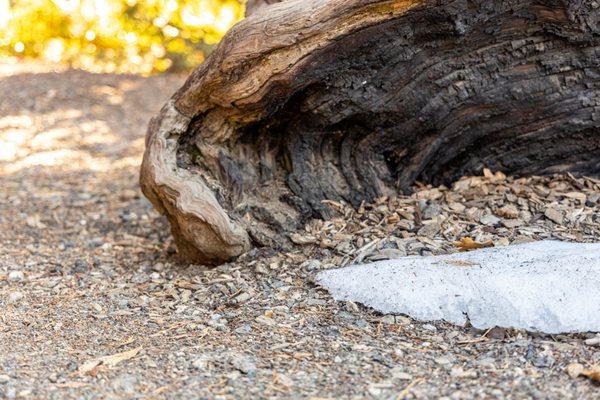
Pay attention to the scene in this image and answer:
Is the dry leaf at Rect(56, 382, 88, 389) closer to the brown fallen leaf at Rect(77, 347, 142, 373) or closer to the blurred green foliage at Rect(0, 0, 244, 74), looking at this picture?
the brown fallen leaf at Rect(77, 347, 142, 373)

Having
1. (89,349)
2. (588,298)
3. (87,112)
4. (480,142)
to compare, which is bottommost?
(588,298)

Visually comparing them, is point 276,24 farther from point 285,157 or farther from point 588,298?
point 588,298

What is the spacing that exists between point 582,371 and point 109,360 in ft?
5.40

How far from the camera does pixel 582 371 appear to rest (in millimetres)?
2533

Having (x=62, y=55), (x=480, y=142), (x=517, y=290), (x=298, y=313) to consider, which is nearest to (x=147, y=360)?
(x=298, y=313)

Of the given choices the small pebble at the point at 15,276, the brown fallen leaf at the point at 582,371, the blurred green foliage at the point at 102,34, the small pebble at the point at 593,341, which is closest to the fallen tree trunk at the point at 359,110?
the small pebble at the point at 15,276

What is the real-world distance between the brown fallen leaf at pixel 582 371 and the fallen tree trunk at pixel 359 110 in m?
1.52

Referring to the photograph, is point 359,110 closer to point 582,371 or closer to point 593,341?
point 593,341

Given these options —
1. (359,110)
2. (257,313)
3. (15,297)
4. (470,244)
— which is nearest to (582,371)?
(470,244)

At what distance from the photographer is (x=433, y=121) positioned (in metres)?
3.75

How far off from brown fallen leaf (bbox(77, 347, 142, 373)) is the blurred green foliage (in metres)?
6.24

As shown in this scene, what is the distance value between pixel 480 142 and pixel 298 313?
4.75 ft

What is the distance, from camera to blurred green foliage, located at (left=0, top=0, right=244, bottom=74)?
344 inches

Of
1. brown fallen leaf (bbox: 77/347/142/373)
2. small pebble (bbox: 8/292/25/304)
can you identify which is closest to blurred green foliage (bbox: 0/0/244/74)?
small pebble (bbox: 8/292/25/304)
